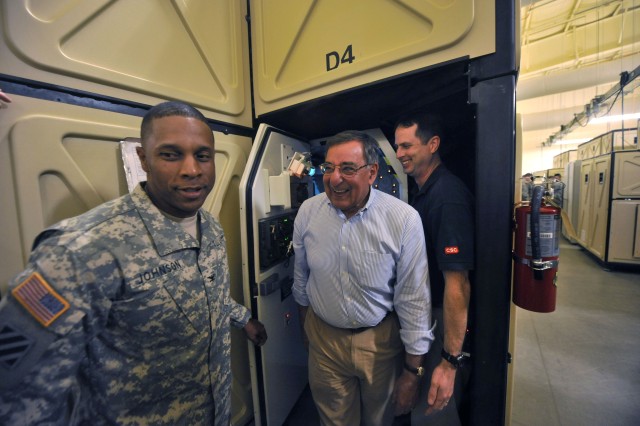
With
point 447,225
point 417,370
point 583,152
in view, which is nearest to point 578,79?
point 583,152

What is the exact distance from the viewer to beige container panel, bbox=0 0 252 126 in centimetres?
95

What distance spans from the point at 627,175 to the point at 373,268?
6789mm

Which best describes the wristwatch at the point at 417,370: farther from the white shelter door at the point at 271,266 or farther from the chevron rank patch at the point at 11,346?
the chevron rank patch at the point at 11,346

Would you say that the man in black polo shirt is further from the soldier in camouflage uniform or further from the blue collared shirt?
the soldier in camouflage uniform

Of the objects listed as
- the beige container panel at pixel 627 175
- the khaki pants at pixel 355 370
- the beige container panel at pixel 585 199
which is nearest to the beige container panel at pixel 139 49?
the khaki pants at pixel 355 370

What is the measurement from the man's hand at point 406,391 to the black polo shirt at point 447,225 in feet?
1.47

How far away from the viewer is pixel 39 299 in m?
→ 0.72

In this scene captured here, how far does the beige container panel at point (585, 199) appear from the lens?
5.93 metres

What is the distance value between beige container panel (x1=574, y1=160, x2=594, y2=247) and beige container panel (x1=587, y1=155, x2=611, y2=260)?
0.69 feet

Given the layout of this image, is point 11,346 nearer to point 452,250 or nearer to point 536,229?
point 452,250

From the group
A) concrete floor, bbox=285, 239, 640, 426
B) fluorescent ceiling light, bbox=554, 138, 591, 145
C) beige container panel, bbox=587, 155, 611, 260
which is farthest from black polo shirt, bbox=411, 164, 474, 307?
fluorescent ceiling light, bbox=554, 138, 591, 145

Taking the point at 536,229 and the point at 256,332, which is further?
the point at 256,332

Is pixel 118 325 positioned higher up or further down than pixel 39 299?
further down

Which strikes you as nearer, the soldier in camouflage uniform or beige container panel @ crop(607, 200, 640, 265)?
the soldier in camouflage uniform
